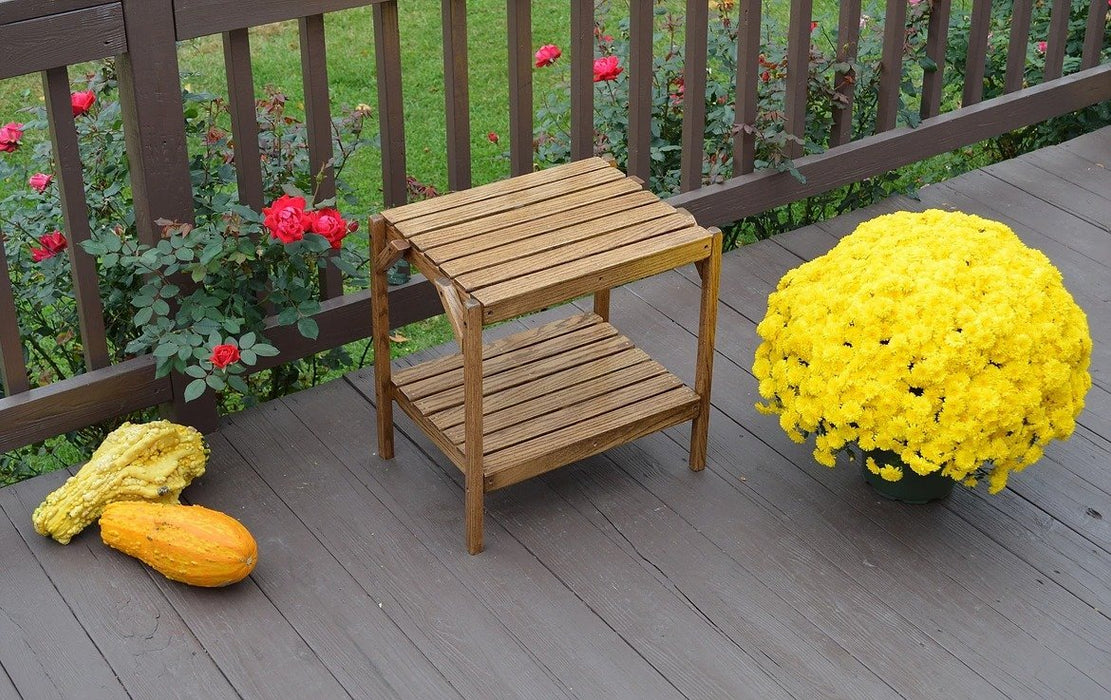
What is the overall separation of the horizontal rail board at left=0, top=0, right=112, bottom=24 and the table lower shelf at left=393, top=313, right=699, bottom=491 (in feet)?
2.99

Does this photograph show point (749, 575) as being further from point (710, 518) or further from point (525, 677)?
point (525, 677)

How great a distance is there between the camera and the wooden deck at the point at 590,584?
2.25m

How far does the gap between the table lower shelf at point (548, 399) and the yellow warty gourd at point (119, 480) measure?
0.45m

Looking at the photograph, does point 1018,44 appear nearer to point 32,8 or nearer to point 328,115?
point 328,115

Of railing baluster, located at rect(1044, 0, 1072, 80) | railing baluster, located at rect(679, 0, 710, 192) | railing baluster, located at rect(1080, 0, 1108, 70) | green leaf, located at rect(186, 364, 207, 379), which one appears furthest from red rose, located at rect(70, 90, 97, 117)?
railing baluster, located at rect(1080, 0, 1108, 70)

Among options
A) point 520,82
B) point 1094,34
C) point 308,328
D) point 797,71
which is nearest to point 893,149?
point 797,71

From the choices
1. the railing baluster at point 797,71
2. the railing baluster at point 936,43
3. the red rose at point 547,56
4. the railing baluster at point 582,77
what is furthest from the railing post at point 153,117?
the railing baluster at point 936,43

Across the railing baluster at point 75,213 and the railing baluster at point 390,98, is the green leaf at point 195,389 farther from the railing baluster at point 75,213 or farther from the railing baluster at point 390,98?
the railing baluster at point 390,98

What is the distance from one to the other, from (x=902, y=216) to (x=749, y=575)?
0.76m

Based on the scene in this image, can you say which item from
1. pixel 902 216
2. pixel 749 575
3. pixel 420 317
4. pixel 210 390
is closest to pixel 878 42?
pixel 902 216

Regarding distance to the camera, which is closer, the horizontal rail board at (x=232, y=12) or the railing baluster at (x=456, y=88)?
the horizontal rail board at (x=232, y=12)

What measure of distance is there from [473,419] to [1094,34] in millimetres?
2632

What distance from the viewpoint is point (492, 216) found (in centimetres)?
252

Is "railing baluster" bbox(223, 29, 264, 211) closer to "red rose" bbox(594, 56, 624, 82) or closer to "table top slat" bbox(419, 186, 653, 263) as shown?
"table top slat" bbox(419, 186, 653, 263)
